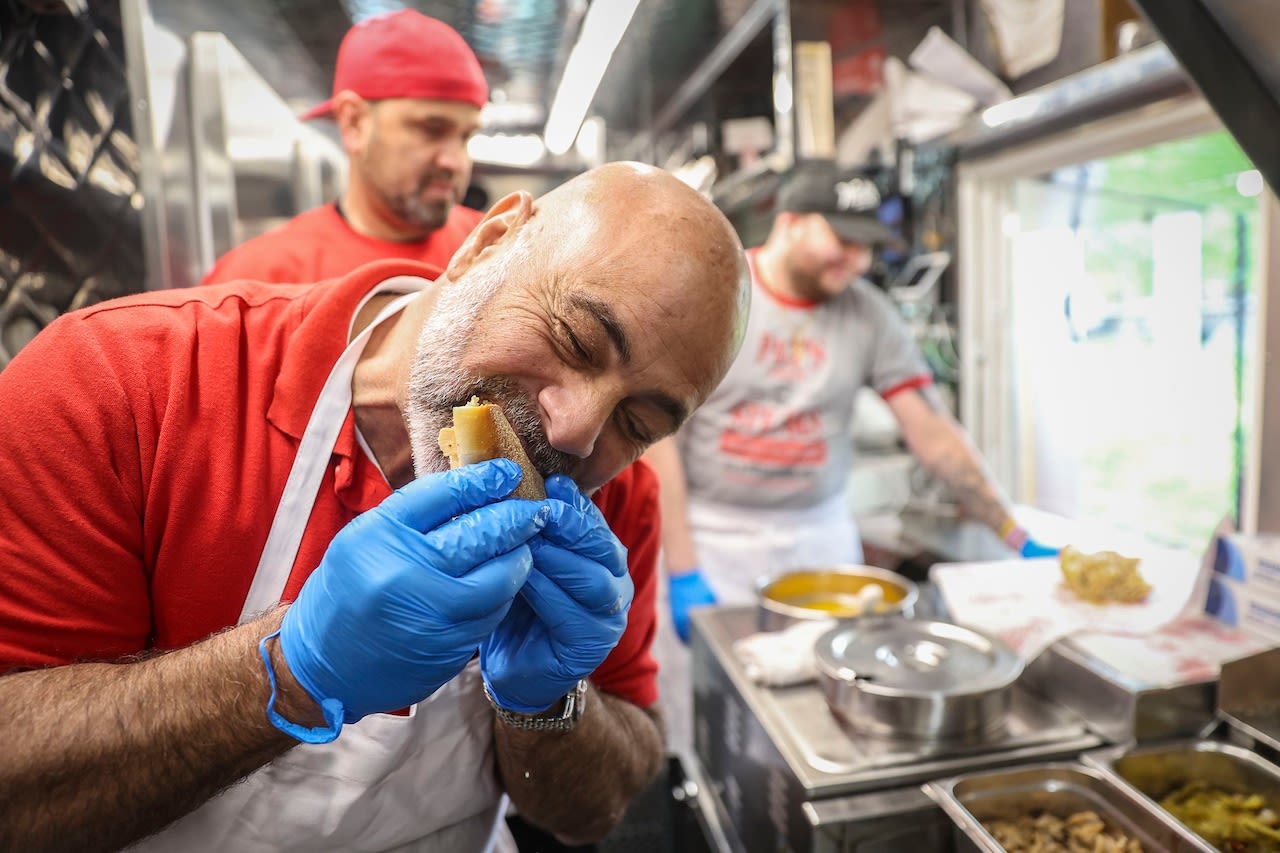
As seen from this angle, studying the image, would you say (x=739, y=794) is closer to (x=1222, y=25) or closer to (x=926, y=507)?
(x=1222, y=25)

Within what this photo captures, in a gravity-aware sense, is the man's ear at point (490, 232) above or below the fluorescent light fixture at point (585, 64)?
below

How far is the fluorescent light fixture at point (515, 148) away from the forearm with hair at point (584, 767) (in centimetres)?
328

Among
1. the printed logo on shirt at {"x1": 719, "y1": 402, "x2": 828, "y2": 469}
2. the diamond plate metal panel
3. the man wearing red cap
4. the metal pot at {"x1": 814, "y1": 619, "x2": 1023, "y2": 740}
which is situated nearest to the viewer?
the metal pot at {"x1": 814, "y1": 619, "x2": 1023, "y2": 740}

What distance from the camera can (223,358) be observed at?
3.53 feet

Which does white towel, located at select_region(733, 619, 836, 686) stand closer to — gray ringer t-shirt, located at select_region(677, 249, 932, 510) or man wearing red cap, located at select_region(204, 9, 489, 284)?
gray ringer t-shirt, located at select_region(677, 249, 932, 510)

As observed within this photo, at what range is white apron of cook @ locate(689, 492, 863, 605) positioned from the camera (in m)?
2.84

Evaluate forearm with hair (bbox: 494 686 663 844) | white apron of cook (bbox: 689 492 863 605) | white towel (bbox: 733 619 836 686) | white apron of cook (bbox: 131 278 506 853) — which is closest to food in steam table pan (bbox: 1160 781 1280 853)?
white towel (bbox: 733 619 836 686)

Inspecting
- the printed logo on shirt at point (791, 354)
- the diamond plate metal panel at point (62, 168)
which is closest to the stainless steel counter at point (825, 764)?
the printed logo on shirt at point (791, 354)

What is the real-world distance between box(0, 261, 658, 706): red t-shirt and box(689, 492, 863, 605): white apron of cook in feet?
6.22

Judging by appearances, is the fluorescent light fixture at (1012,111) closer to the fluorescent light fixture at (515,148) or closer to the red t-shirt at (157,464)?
the fluorescent light fixture at (515,148)

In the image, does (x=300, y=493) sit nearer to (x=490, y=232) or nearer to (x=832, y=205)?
(x=490, y=232)

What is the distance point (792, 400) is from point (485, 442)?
2.02 metres

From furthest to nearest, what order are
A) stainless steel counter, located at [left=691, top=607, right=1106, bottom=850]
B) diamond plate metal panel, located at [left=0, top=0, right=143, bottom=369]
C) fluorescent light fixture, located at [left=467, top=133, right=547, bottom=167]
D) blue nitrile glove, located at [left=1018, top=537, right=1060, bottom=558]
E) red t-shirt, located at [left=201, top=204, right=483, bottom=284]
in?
1. fluorescent light fixture, located at [left=467, top=133, right=547, bottom=167]
2. blue nitrile glove, located at [left=1018, top=537, right=1060, bottom=558]
3. red t-shirt, located at [left=201, top=204, right=483, bottom=284]
4. diamond plate metal panel, located at [left=0, top=0, right=143, bottom=369]
5. stainless steel counter, located at [left=691, top=607, right=1106, bottom=850]

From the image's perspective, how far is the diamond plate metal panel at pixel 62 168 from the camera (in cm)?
153
